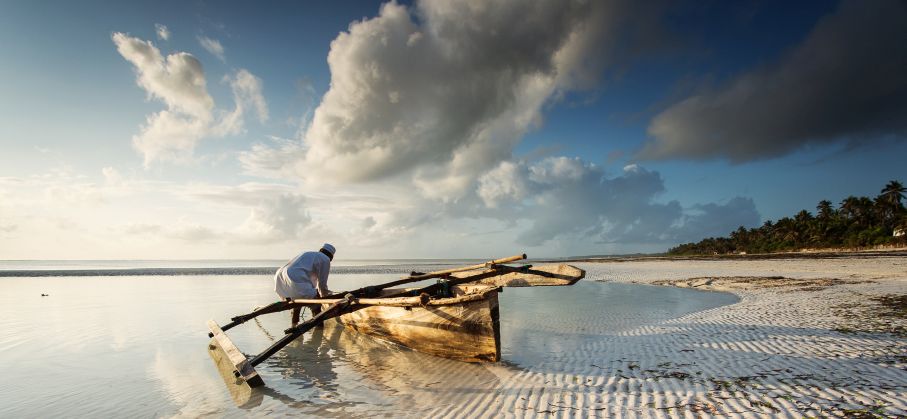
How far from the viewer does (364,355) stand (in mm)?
8625

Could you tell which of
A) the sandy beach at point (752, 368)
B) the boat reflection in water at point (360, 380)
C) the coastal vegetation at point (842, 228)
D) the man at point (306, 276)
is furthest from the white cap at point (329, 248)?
the coastal vegetation at point (842, 228)

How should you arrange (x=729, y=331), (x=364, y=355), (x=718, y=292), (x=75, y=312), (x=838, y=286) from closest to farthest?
(x=364, y=355)
(x=729, y=331)
(x=75, y=312)
(x=838, y=286)
(x=718, y=292)

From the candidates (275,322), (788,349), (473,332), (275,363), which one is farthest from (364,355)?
(788,349)

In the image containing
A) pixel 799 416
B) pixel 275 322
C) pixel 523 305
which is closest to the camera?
pixel 799 416

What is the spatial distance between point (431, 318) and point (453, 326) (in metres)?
0.60

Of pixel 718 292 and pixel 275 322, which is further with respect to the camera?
pixel 718 292

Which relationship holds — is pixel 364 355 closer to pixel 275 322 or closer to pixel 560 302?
pixel 275 322

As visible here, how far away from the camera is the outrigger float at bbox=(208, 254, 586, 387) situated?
699 cm

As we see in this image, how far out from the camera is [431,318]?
25.8ft

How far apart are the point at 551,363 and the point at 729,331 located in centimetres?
538

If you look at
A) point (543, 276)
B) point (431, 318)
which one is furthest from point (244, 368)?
point (543, 276)

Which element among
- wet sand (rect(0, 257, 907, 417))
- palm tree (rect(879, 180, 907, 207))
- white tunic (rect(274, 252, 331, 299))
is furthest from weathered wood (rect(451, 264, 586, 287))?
palm tree (rect(879, 180, 907, 207))

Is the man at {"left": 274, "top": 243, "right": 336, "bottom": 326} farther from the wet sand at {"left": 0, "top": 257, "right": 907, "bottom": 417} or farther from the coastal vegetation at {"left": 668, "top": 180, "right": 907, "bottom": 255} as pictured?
the coastal vegetation at {"left": 668, "top": 180, "right": 907, "bottom": 255}

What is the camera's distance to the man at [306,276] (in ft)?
33.1
